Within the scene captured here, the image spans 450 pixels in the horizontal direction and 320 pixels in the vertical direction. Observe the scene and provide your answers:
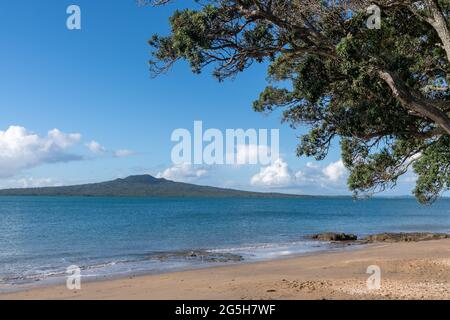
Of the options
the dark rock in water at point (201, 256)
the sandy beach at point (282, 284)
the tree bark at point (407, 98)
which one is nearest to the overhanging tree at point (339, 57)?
the tree bark at point (407, 98)

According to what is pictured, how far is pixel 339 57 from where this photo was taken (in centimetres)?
1080

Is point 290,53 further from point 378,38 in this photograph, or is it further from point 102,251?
point 102,251

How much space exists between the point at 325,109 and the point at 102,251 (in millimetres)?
23587

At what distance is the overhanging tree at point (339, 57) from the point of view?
10.8 m

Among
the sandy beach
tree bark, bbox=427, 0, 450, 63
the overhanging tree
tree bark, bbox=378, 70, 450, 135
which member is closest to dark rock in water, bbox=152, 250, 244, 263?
the sandy beach

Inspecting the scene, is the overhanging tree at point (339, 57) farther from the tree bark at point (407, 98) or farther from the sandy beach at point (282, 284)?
the sandy beach at point (282, 284)

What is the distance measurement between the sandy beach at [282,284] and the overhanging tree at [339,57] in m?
3.80

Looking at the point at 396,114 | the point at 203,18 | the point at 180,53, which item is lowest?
the point at 396,114

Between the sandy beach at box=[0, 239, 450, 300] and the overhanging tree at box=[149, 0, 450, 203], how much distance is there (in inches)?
149

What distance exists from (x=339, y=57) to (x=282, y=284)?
23.1ft

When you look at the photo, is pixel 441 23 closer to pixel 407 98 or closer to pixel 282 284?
pixel 407 98

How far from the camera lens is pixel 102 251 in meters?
33.2

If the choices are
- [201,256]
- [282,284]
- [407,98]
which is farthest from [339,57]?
[201,256]
